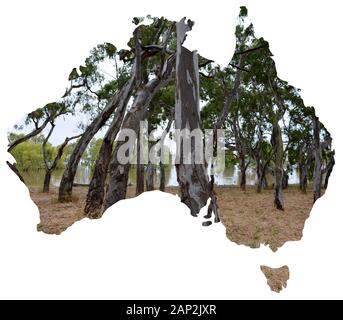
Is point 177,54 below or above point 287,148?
above

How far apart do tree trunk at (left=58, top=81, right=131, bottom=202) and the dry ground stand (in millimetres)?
52

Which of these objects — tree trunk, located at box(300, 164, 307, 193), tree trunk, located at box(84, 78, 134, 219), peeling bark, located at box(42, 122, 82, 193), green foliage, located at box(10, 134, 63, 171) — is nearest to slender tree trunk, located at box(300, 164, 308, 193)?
tree trunk, located at box(300, 164, 307, 193)

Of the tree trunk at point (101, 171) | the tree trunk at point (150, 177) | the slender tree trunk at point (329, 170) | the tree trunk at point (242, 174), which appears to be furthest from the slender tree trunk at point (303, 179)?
the tree trunk at point (101, 171)

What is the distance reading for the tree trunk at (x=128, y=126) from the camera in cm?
288

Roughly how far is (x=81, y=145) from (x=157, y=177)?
59cm

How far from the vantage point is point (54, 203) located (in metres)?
2.94

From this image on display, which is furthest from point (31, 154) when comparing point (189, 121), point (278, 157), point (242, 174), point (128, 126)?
point (278, 157)

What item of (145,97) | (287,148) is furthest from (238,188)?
(145,97)

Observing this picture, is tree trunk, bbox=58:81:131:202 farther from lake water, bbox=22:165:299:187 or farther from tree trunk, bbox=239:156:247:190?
tree trunk, bbox=239:156:247:190

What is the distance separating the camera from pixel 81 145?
3002mm

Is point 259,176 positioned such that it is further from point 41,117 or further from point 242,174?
point 41,117

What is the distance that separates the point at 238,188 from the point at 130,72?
1.06m

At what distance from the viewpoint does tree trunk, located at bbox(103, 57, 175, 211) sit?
2.88 metres

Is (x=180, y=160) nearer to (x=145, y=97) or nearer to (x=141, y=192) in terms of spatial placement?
(x=141, y=192)
